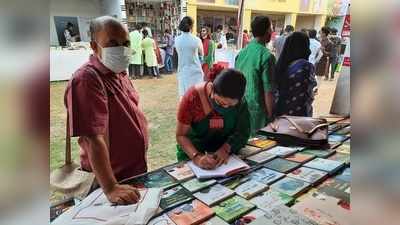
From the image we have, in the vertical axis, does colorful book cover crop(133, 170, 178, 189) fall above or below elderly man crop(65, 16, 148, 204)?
below

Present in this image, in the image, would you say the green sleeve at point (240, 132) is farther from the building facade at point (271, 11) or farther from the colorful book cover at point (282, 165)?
the building facade at point (271, 11)

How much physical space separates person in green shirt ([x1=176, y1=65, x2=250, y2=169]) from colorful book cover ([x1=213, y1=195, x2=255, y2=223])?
0.68 feet

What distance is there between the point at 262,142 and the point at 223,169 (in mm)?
399

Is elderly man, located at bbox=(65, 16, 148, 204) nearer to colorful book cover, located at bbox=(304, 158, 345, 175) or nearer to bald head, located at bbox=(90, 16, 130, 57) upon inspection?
bald head, located at bbox=(90, 16, 130, 57)

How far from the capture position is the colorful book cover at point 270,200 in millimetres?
780

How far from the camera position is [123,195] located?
787mm

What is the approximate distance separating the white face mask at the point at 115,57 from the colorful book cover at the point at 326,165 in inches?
29.9

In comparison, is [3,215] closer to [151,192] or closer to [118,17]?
[151,192]

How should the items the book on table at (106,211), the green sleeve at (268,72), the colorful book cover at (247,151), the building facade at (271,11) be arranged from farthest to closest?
the building facade at (271,11) → the green sleeve at (268,72) → the colorful book cover at (247,151) → the book on table at (106,211)

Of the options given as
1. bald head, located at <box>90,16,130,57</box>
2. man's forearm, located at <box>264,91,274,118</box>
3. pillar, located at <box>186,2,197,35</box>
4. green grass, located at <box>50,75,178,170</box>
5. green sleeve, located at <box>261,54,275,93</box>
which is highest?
pillar, located at <box>186,2,197,35</box>

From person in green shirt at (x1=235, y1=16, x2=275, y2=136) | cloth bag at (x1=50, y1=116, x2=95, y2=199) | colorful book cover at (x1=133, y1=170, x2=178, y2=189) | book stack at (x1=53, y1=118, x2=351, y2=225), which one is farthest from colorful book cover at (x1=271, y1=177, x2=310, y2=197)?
person in green shirt at (x1=235, y1=16, x2=275, y2=136)

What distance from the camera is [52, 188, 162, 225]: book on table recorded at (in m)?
0.69

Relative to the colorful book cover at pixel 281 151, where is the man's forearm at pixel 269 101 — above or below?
above

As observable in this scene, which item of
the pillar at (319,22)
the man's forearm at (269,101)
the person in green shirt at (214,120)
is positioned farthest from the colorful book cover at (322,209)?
the pillar at (319,22)
